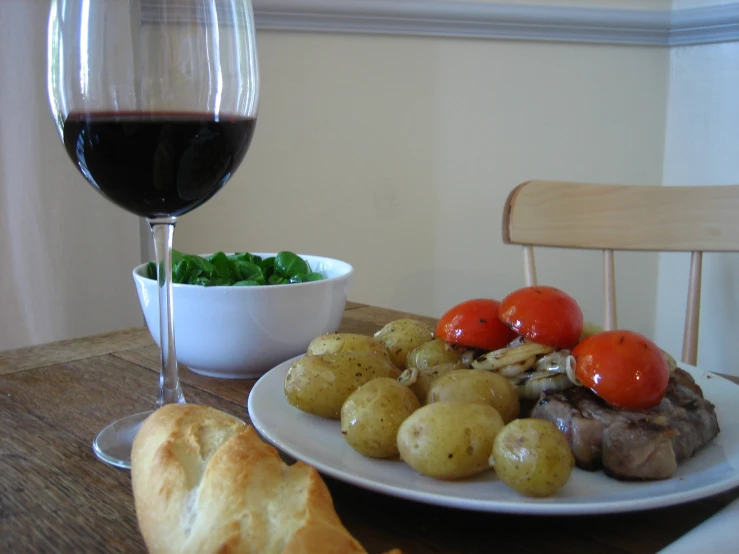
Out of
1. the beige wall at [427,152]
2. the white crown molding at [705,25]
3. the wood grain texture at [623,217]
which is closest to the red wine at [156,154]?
the wood grain texture at [623,217]

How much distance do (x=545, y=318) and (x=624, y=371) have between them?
0.32ft

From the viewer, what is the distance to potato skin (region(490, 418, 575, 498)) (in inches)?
16.4

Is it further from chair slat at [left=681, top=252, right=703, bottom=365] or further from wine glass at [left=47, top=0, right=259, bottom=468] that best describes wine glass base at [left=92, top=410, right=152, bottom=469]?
chair slat at [left=681, top=252, right=703, bottom=365]

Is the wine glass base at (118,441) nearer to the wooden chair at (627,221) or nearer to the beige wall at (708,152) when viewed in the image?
the wooden chair at (627,221)

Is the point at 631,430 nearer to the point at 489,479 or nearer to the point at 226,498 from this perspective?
the point at 489,479

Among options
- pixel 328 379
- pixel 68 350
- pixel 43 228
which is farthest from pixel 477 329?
pixel 43 228

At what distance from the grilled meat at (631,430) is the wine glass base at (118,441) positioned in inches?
12.0

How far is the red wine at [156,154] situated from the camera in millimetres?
506

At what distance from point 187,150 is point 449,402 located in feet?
0.88

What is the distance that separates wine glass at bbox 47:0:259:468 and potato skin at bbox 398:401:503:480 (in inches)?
7.9

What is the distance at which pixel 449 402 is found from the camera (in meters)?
0.48

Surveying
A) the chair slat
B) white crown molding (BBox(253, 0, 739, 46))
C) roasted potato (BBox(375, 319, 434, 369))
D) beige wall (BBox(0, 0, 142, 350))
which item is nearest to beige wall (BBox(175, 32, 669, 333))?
white crown molding (BBox(253, 0, 739, 46))

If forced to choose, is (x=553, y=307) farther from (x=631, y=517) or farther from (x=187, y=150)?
(x=187, y=150)

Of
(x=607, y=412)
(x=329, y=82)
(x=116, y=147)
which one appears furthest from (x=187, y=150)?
(x=329, y=82)
